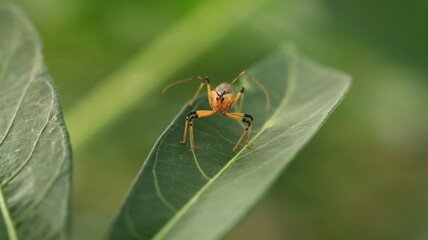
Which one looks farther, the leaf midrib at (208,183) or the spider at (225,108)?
the spider at (225,108)

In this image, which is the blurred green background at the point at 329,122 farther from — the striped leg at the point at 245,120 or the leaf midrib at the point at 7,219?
the leaf midrib at the point at 7,219

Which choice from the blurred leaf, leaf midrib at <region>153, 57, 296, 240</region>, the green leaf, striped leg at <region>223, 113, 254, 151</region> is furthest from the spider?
the blurred leaf

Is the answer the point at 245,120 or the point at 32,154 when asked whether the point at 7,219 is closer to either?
the point at 32,154

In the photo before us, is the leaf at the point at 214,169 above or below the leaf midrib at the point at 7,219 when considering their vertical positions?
above

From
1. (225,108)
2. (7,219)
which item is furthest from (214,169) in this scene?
(225,108)

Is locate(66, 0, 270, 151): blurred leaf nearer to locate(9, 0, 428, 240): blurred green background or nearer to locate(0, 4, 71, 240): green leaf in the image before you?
locate(9, 0, 428, 240): blurred green background

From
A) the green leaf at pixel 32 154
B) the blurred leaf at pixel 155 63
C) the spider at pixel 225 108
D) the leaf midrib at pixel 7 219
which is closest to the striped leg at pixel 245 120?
the spider at pixel 225 108

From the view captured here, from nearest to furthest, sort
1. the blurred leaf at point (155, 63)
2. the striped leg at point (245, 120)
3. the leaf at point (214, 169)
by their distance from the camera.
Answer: the leaf at point (214, 169), the striped leg at point (245, 120), the blurred leaf at point (155, 63)
